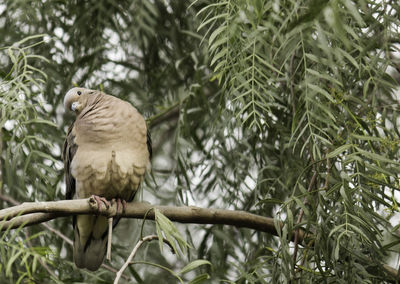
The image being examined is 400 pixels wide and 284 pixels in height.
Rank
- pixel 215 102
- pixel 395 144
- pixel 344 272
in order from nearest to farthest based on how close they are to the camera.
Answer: pixel 344 272 → pixel 395 144 → pixel 215 102

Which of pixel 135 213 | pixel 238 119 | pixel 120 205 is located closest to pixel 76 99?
pixel 120 205

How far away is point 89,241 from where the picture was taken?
2.34 meters

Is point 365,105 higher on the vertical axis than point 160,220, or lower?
higher

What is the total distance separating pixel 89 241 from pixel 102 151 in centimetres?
38

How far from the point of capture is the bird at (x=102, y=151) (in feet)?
7.09

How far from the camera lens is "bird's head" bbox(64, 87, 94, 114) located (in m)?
2.24

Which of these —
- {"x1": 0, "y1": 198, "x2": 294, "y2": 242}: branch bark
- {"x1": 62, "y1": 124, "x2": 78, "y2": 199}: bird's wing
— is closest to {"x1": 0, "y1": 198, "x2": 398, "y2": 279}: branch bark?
{"x1": 0, "y1": 198, "x2": 294, "y2": 242}: branch bark

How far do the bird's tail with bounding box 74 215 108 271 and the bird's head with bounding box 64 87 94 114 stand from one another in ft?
1.33

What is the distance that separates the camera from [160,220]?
1.44 metres

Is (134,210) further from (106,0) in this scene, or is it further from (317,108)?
(106,0)

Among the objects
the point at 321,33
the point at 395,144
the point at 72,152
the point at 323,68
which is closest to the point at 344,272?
the point at 395,144

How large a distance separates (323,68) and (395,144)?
27 cm

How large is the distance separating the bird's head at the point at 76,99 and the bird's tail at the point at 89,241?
0.40 meters

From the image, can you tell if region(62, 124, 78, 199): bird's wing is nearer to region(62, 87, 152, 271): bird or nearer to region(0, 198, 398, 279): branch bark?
region(62, 87, 152, 271): bird
